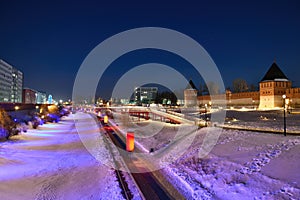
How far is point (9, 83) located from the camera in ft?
390

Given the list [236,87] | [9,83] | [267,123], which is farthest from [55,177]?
[9,83]

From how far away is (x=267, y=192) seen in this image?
702 centimetres

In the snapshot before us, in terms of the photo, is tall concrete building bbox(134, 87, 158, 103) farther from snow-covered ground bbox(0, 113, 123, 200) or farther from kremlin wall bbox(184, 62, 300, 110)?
snow-covered ground bbox(0, 113, 123, 200)

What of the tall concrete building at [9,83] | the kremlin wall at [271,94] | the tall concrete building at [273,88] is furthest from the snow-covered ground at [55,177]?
the tall concrete building at [9,83]

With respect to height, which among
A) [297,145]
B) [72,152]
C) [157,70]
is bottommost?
[72,152]

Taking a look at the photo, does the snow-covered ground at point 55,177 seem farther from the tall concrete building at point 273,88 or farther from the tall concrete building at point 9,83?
the tall concrete building at point 9,83

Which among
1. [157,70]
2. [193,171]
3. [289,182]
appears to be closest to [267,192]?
[289,182]

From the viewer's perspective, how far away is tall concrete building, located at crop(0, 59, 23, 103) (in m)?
109

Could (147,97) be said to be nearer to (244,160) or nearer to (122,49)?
(122,49)

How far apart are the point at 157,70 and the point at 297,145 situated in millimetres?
32861

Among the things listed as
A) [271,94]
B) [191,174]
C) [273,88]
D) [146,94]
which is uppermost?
[146,94]

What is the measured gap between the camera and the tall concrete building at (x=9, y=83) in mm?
108562

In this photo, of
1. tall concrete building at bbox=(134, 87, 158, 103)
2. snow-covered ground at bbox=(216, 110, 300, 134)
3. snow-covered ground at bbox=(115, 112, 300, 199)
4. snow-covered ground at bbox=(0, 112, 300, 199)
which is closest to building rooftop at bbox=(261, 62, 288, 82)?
snow-covered ground at bbox=(216, 110, 300, 134)

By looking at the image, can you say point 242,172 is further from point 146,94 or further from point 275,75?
point 146,94
